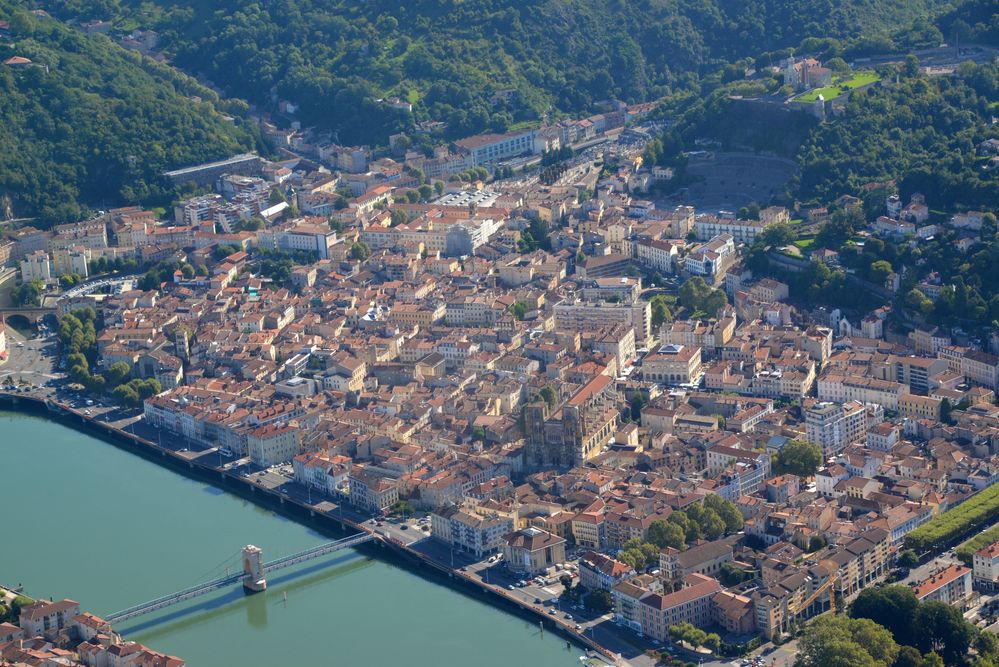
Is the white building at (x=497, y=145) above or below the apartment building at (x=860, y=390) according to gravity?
above

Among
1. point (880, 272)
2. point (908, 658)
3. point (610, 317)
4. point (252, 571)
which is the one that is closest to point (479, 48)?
point (610, 317)

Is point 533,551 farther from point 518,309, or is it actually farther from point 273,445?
point 518,309

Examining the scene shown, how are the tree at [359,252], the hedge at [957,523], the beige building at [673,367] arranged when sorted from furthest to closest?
the tree at [359,252], the beige building at [673,367], the hedge at [957,523]

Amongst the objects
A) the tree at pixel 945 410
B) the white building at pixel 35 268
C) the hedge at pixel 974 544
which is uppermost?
the white building at pixel 35 268

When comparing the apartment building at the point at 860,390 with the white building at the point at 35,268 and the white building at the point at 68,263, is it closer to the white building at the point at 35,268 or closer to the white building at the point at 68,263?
the white building at the point at 68,263

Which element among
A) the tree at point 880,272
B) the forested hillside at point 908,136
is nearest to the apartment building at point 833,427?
the tree at point 880,272

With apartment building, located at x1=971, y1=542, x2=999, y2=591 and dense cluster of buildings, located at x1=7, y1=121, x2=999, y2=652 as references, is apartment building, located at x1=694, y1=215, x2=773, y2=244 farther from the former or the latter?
apartment building, located at x1=971, y1=542, x2=999, y2=591

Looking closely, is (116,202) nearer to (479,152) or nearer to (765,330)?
(479,152)
